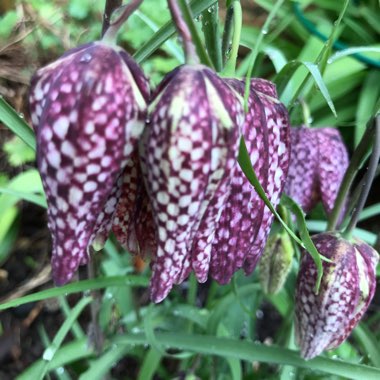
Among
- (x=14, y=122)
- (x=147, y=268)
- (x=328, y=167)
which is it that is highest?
(x=14, y=122)

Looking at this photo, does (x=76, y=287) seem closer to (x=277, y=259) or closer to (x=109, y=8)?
(x=277, y=259)

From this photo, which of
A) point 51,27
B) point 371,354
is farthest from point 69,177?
point 51,27

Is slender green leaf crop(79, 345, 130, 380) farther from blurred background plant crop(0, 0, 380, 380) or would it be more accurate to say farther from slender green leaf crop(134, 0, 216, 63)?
slender green leaf crop(134, 0, 216, 63)

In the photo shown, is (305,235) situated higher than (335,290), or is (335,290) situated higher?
(305,235)

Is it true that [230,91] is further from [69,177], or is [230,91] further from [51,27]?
[51,27]

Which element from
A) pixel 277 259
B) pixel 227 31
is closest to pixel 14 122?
pixel 227 31

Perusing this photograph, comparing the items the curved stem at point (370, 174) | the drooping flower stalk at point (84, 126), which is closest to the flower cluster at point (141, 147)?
the drooping flower stalk at point (84, 126)

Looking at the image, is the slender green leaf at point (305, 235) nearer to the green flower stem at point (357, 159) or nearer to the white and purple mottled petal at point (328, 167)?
the green flower stem at point (357, 159)
